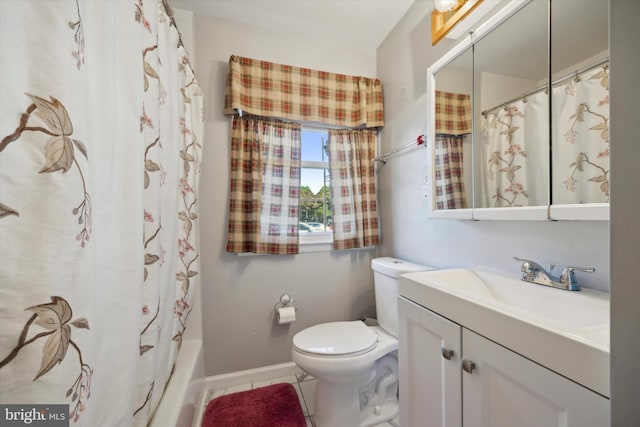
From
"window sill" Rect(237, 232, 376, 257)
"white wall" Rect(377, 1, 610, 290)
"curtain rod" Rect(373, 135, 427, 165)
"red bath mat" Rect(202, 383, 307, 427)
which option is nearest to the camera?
"white wall" Rect(377, 1, 610, 290)

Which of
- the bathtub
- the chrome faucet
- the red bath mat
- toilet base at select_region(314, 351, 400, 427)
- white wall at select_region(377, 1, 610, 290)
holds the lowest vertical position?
the red bath mat

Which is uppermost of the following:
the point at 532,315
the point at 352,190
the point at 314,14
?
the point at 314,14

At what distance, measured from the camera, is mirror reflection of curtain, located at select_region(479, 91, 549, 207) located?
835 millimetres

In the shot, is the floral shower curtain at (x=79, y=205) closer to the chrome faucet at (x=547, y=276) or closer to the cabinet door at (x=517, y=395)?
the cabinet door at (x=517, y=395)

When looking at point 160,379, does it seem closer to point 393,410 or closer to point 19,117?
point 19,117

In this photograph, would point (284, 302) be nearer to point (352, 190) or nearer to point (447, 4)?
point (352, 190)

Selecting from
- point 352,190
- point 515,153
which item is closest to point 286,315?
point 352,190

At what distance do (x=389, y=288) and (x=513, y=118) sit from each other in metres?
1.02

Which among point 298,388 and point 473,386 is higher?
point 473,386

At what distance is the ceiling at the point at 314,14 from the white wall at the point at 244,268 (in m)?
0.06

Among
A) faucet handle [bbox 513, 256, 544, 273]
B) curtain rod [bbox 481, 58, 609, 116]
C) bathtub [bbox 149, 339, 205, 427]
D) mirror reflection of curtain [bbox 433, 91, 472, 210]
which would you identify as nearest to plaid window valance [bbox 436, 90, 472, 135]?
mirror reflection of curtain [bbox 433, 91, 472, 210]

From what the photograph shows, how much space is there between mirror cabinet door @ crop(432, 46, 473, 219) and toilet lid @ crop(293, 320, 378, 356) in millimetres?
791

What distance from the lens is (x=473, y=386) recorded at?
27.2 inches

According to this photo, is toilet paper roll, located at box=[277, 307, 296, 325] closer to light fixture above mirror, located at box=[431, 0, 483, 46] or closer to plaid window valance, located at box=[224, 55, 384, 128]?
plaid window valance, located at box=[224, 55, 384, 128]
